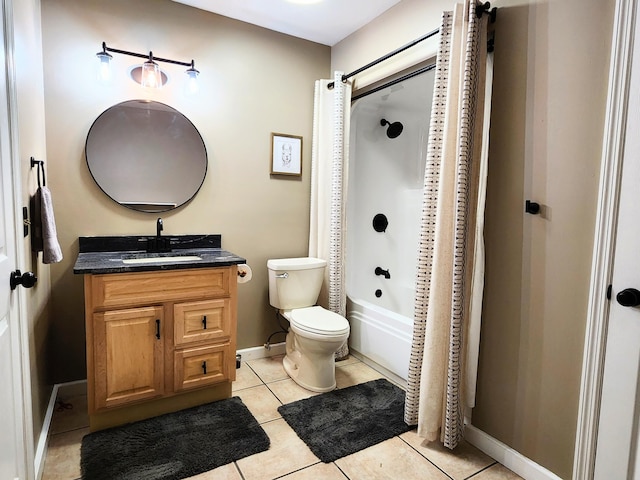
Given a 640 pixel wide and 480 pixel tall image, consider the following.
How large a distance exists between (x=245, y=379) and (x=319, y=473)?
3.31 ft

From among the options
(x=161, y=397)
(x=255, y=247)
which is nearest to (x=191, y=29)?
(x=255, y=247)

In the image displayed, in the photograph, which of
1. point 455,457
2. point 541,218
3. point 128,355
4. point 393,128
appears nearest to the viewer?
point 541,218

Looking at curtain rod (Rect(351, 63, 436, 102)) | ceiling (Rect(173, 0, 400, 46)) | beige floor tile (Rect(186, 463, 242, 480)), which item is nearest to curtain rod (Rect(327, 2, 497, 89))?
curtain rod (Rect(351, 63, 436, 102))

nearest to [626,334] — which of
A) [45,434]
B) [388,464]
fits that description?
[388,464]

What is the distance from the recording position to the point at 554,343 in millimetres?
1552

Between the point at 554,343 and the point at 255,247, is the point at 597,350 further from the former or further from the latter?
the point at 255,247

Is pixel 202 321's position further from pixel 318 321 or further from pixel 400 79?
pixel 400 79

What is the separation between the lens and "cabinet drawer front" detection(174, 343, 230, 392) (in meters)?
2.07

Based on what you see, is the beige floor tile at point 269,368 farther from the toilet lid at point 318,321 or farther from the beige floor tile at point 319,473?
the beige floor tile at point 319,473

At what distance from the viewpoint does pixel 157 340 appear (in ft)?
6.53

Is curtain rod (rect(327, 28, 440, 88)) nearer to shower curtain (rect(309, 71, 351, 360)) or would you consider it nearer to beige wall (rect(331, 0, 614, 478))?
shower curtain (rect(309, 71, 351, 360))

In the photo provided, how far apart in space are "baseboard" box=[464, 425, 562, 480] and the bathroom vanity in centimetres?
136

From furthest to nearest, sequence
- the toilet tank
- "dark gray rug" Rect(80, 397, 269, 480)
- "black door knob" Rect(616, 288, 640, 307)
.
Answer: the toilet tank < "dark gray rug" Rect(80, 397, 269, 480) < "black door knob" Rect(616, 288, 640, 307)

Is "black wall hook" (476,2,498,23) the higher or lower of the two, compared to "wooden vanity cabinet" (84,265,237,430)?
higher
